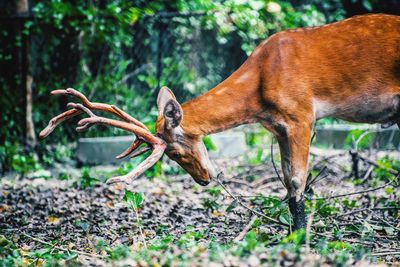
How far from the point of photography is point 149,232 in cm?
461

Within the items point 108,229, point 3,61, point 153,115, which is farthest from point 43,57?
point 108,229

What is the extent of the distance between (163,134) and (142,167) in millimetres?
386

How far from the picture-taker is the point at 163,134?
416 centimetres

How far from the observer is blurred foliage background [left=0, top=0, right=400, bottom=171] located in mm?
8219

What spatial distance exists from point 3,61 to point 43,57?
2.03 feet

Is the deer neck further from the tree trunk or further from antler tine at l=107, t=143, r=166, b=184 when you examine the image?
the tree trunk

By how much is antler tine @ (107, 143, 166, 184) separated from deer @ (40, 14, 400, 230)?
62 millimetres

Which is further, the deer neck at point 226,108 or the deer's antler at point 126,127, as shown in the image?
the deer neck at point 226,108

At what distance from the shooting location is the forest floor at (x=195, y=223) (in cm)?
306

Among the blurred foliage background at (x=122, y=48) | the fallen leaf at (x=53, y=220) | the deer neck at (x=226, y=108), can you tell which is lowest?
the fallen leaf at (x=53, y=220)

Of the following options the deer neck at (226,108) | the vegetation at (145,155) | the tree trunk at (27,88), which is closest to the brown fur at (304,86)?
the deer neck at (226,108)

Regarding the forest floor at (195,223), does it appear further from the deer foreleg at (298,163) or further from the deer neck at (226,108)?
the deer neck at (226,108)

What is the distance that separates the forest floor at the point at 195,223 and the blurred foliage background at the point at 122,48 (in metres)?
1.58

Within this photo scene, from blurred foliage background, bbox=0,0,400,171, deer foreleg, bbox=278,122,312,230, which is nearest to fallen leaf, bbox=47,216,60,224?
deer foreleg, bbox=278,122,312,230
